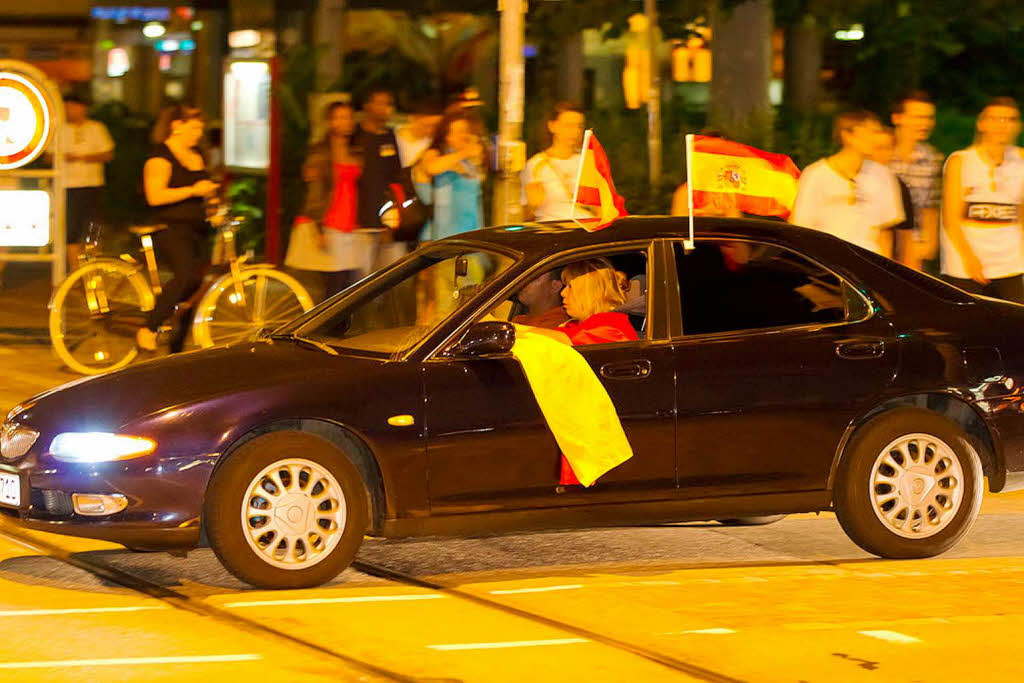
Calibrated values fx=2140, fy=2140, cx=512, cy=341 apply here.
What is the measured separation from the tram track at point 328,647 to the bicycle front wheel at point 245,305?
4.72m

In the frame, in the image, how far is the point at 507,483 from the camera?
8250 millimetres

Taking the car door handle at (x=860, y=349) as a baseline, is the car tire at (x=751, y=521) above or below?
below

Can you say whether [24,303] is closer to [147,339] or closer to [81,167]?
[81,167]

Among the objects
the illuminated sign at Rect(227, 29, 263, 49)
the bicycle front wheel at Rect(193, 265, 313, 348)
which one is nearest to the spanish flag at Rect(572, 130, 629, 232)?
the bicycle front wheel at Rect(193, 265, 313, 348)

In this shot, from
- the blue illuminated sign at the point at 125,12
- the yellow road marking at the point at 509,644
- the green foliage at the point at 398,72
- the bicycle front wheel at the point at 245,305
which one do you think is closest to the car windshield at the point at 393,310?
the yellow road marking at the point at 509,644

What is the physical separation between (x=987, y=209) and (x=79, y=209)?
28.1 ft

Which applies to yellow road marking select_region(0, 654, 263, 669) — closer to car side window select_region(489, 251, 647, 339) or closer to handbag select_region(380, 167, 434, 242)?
car side window select_region(489, 251, 647, 339)

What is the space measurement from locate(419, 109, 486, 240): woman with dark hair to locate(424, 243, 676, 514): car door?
5449 mm

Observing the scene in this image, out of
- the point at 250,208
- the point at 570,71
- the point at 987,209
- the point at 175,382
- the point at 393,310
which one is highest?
the point at 570,71

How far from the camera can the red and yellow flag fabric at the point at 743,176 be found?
9.56 meters

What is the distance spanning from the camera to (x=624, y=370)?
841cm

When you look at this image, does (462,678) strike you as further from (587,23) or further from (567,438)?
(587,23)

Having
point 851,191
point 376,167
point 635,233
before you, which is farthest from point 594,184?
point 376,167

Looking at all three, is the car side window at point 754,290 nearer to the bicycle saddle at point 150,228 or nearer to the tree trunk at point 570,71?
the bicycle saddle at point 150,228
